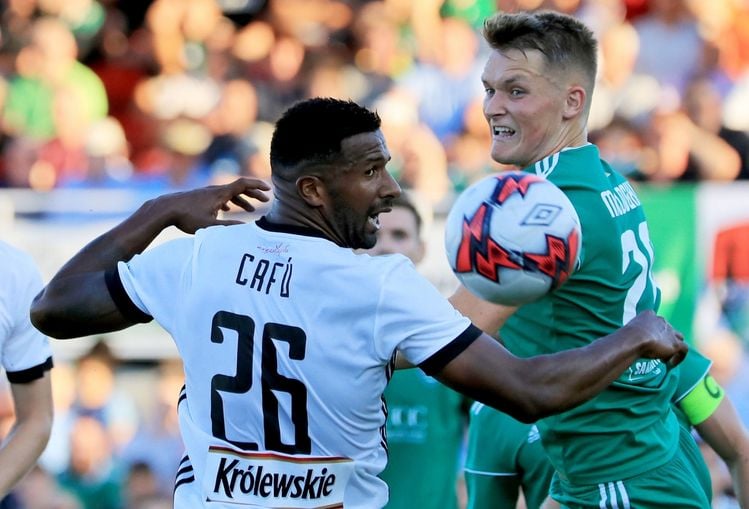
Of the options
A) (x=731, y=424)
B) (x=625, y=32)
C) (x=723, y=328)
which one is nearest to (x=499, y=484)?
(x=731, y=424)

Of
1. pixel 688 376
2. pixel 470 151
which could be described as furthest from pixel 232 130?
pixel 688 376

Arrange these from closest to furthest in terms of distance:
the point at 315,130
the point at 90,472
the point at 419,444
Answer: the point at 315,130, the point at 419,444, the point at 90,472

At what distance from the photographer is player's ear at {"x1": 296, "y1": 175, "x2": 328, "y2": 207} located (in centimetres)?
454

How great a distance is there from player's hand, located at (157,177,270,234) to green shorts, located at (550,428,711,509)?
5.70 ft

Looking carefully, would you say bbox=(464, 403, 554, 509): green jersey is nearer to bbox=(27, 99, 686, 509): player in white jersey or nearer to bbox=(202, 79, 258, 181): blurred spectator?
bbox=(27, 99, 686, 509): player in white jersey

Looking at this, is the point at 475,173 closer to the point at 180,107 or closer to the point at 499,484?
the point at 180,107

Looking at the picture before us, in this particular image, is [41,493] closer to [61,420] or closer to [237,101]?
[61,420]

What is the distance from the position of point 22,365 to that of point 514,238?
8.48 feet

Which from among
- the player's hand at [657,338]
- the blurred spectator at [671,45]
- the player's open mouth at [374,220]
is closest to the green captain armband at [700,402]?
the player's hand at [657,338]

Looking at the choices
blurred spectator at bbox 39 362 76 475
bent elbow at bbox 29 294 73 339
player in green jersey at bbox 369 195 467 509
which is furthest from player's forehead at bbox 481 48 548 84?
blurred spectator at bbox 39 362 76 475

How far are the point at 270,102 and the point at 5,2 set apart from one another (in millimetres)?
3170

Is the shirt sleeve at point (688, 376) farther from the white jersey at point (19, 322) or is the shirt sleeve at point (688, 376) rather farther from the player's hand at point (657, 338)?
the white jersey at point (19, 322)

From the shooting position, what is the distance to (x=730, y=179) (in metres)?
10.9

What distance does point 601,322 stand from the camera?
16.9 feet
